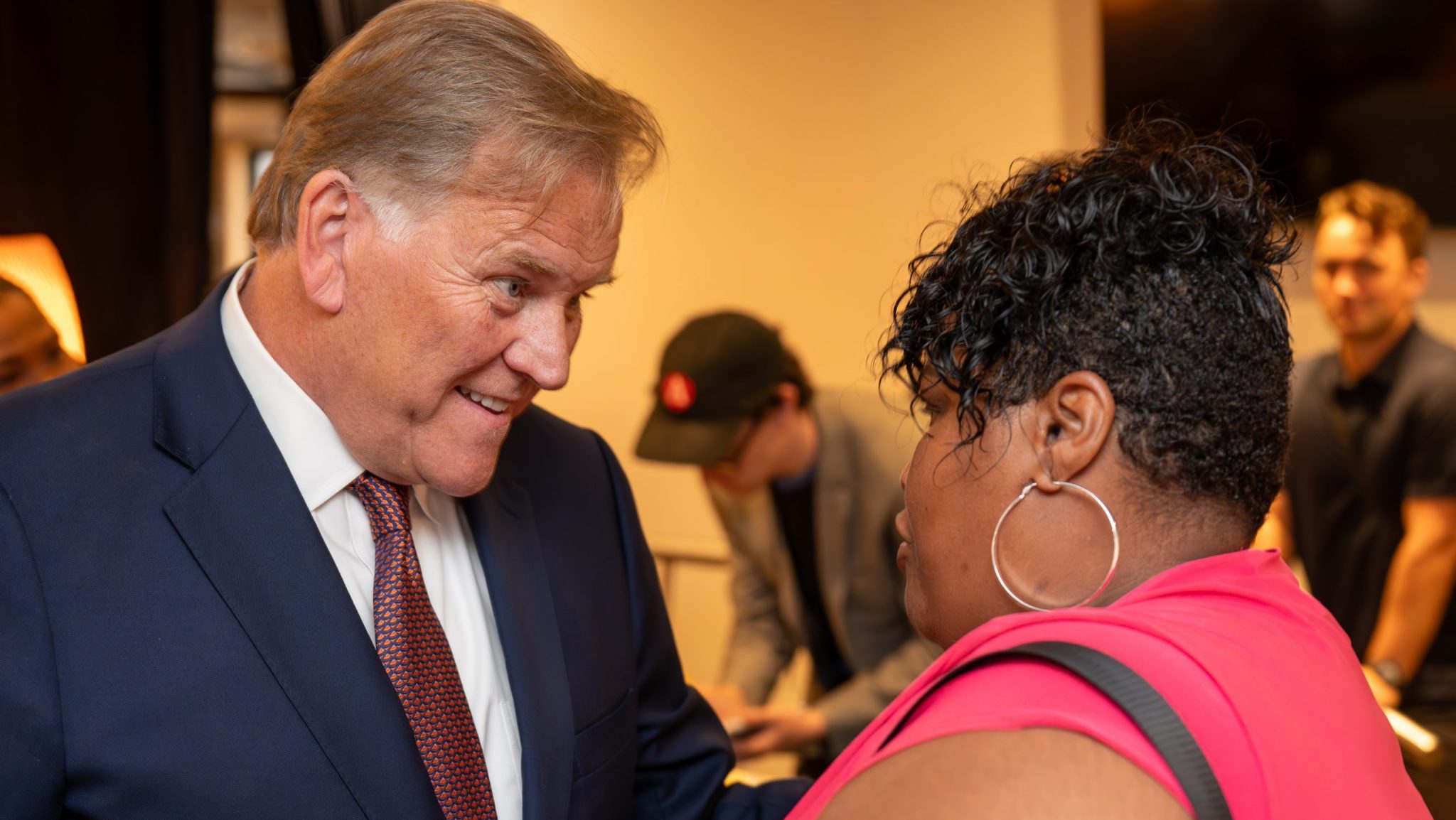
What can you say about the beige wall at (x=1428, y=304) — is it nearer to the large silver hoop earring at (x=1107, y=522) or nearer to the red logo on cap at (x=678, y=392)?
the red logo on cap at (x=678, y=392)

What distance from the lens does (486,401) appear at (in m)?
1.25

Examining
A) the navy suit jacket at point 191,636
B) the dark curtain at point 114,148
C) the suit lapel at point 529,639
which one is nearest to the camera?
the navy suit jacket at point 191,636

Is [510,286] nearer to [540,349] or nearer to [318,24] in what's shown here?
[540,349]

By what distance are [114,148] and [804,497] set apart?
1.71 meters

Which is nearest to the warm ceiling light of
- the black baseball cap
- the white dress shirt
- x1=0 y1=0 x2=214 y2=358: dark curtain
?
x1=0 y1=0 x2=214 y2=358: dark curtain

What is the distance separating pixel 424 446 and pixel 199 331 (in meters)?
0.26

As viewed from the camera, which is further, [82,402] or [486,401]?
[486,401]

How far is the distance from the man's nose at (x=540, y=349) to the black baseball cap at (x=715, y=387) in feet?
4.97

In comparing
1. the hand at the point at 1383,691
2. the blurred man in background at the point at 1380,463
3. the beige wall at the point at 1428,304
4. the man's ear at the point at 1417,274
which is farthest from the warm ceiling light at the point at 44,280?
the beige wall at the point at 1428,304

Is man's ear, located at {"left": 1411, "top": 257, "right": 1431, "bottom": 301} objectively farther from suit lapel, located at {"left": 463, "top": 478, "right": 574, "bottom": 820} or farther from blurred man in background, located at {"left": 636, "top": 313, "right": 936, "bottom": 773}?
suit lapel, located at {"left": 463, "top": 478, "right": 574, "bottom": 820}

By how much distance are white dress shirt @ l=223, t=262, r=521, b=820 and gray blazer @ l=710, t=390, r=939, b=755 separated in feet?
4.41

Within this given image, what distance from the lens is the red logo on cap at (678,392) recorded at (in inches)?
109

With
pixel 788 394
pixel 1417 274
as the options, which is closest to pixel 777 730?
pixel 788 394

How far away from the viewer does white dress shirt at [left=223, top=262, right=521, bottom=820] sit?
123 centimetres
